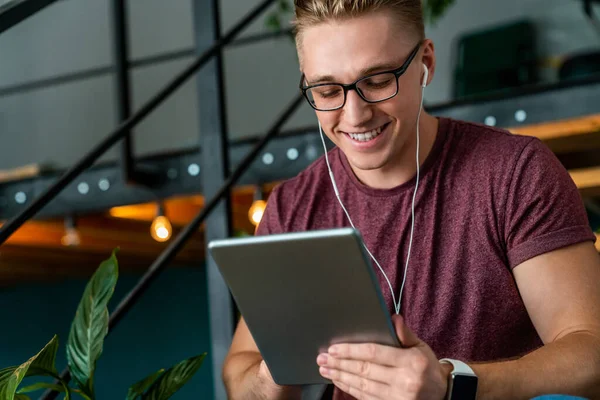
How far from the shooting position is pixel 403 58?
144 centimetres

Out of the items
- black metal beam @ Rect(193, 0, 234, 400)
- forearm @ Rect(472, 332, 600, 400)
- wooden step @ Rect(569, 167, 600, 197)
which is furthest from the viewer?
wooden step @ Rect(569, 167, 600, 197)

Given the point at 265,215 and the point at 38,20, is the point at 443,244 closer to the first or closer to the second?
the point at 265,215

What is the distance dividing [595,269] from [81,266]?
543cm

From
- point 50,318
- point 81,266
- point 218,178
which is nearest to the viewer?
point 218,178

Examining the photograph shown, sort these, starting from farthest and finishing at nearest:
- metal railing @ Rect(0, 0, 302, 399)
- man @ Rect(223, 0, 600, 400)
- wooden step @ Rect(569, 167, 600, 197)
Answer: wooden step @ Rect(569, 167, 600, 197), metal railing @ Rect(0, 0, 302, 399), man @ Rect(223, 0, 600, 400)

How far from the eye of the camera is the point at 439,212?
150 centimetres

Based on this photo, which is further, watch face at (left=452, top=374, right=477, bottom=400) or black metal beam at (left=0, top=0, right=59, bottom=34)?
black metal beam at (left=0, top=0, right=59, bottom=34)

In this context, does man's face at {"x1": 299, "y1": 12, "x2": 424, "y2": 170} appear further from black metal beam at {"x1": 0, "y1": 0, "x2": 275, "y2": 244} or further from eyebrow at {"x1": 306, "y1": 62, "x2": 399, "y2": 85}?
black metal beam at {"x1": 0, "y1": 0, "x2": 275, "y2": 244}

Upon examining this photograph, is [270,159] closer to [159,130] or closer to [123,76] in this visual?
[123,76]

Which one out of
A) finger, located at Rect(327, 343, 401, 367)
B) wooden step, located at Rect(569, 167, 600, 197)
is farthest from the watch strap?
wooden step, located at Rect(569, 167, 600, 197)

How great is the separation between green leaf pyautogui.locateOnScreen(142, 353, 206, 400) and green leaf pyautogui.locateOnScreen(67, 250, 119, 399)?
Result: 0.11 metres

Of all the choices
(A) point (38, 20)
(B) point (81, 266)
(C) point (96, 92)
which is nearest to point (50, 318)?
(B) point (81, 266)

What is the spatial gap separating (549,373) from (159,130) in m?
5.95

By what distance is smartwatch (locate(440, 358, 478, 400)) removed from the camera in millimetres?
1132
